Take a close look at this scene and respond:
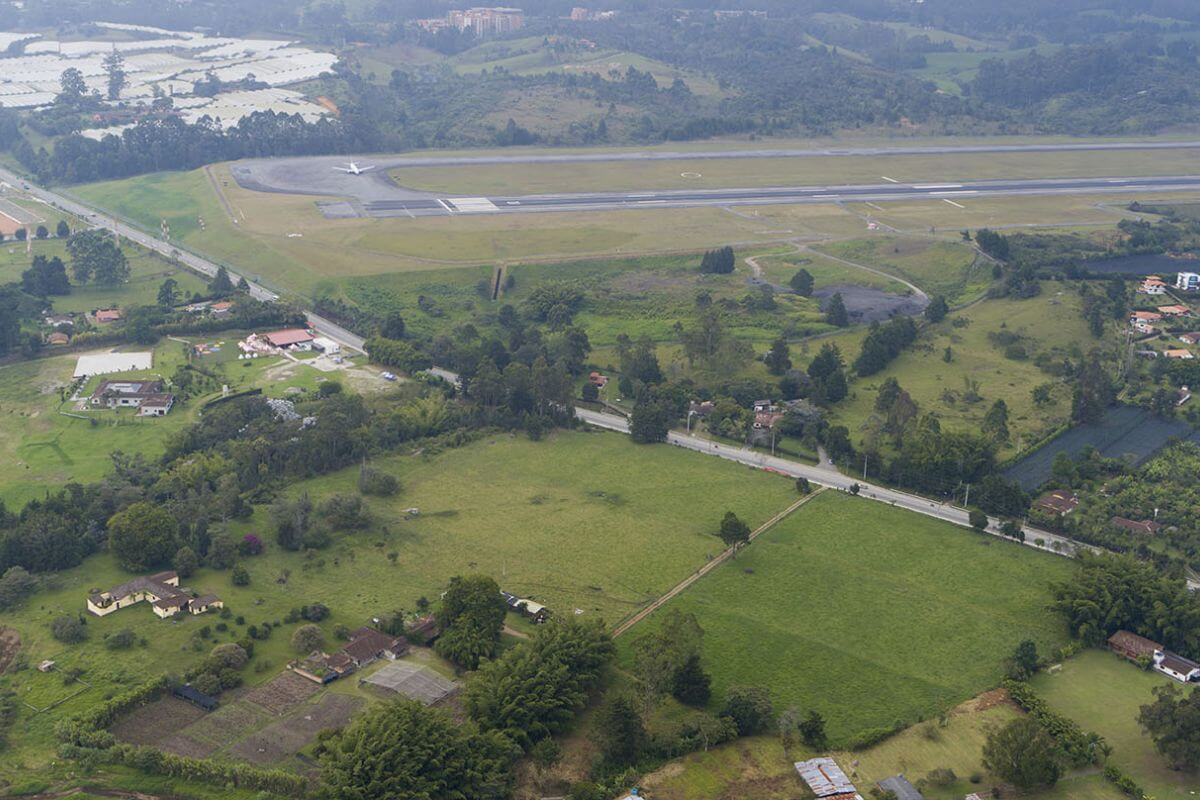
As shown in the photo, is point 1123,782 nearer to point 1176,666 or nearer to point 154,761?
point 1176,666


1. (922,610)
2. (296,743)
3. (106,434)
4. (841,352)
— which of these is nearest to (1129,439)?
(841,352)

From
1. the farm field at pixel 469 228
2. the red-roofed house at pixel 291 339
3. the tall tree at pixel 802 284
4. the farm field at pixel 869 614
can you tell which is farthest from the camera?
the farm field at pixel 469 228

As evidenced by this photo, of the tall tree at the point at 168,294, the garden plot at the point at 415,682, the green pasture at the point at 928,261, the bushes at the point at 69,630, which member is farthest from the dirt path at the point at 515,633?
the green pasture at the point at 928,261

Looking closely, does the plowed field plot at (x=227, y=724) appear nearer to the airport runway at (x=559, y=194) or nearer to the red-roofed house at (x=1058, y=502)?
the red-roofed house at (x=1058, y=502)

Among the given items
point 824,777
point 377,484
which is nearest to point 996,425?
point 824,777

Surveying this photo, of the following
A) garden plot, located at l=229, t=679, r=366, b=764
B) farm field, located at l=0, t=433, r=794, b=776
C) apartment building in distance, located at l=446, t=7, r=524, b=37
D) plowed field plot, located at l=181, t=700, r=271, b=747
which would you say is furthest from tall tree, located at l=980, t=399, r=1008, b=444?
apartment building in distance, located at l=446, t=7, r=524, b=37

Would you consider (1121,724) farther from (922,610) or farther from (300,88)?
(300,88)
